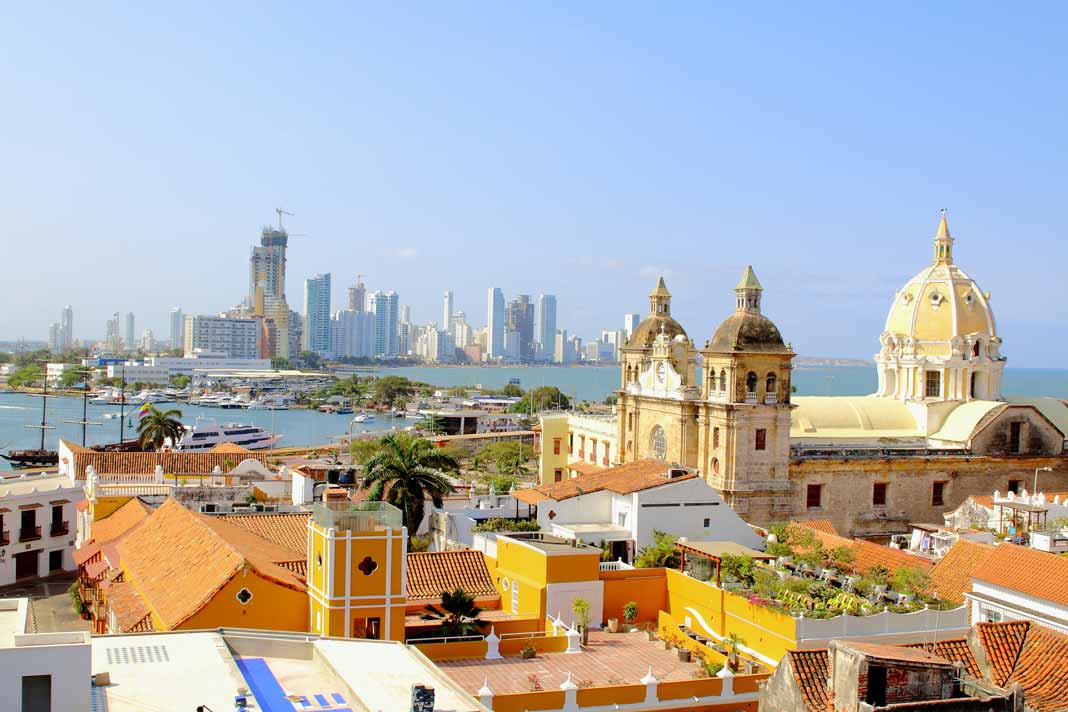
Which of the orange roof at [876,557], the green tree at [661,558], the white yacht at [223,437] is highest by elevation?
the green tree at [661,558]

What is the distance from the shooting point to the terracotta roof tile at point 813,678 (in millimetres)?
14250

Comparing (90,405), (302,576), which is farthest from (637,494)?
(90,405)

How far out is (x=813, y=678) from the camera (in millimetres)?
14766

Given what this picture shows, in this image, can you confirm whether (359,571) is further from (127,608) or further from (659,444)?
(659,444)

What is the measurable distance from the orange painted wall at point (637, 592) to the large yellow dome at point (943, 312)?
1064 inches

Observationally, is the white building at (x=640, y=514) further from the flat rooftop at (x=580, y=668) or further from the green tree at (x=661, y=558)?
the flat rooftop at (x=580, y=668)

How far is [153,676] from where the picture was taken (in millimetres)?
12820

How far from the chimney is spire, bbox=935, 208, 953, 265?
40208 mm

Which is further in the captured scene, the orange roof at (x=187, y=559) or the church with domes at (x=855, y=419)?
the church with domes at (x=855, y=419)

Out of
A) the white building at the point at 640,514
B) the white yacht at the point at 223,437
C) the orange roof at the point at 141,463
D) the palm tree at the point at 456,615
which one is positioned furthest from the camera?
the white yacht at the point at 223,437

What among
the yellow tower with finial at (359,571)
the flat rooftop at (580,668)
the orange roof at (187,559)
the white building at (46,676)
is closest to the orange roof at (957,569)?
the flat rooftop at (580,668)

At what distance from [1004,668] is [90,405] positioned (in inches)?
5928

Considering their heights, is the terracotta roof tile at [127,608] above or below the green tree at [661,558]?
below

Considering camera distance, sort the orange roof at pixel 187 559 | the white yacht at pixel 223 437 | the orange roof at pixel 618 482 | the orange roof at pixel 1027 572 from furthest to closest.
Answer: the white yacht at pixel 223 437 < the orange roof at pixel 618 482 < the orange roof at pixel 1027 572 < the orange roof at pixel 187 559
